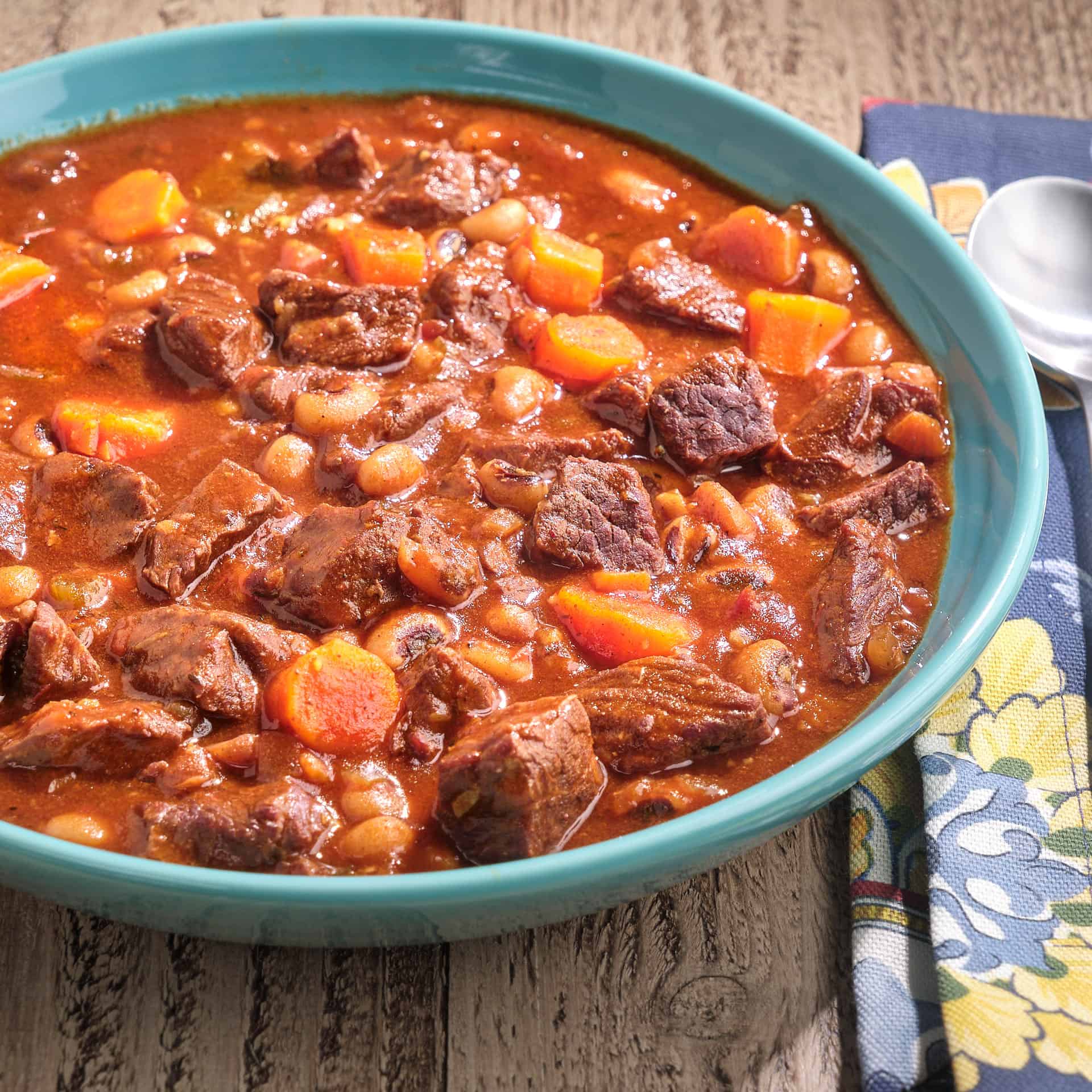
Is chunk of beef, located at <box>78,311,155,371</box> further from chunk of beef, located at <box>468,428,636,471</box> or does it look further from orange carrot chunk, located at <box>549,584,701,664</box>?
orange carrot chunk, located at <box>549,584,701,664</box>

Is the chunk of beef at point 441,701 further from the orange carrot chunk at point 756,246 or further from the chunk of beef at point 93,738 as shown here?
the orange carrot chunk at point 756,246

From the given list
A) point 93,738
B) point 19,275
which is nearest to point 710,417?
point 93,738

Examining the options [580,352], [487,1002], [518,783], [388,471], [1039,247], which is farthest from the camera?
[1039,247]

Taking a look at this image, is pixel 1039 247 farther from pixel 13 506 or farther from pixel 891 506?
pixel 13 506

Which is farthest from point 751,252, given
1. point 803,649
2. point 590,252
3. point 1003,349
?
point 803,649

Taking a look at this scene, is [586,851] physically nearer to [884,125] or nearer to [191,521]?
[191,521]

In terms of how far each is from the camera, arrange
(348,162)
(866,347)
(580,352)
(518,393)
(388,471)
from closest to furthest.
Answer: (388,471), (518,393), (580,352), (866,347), (348,162)
